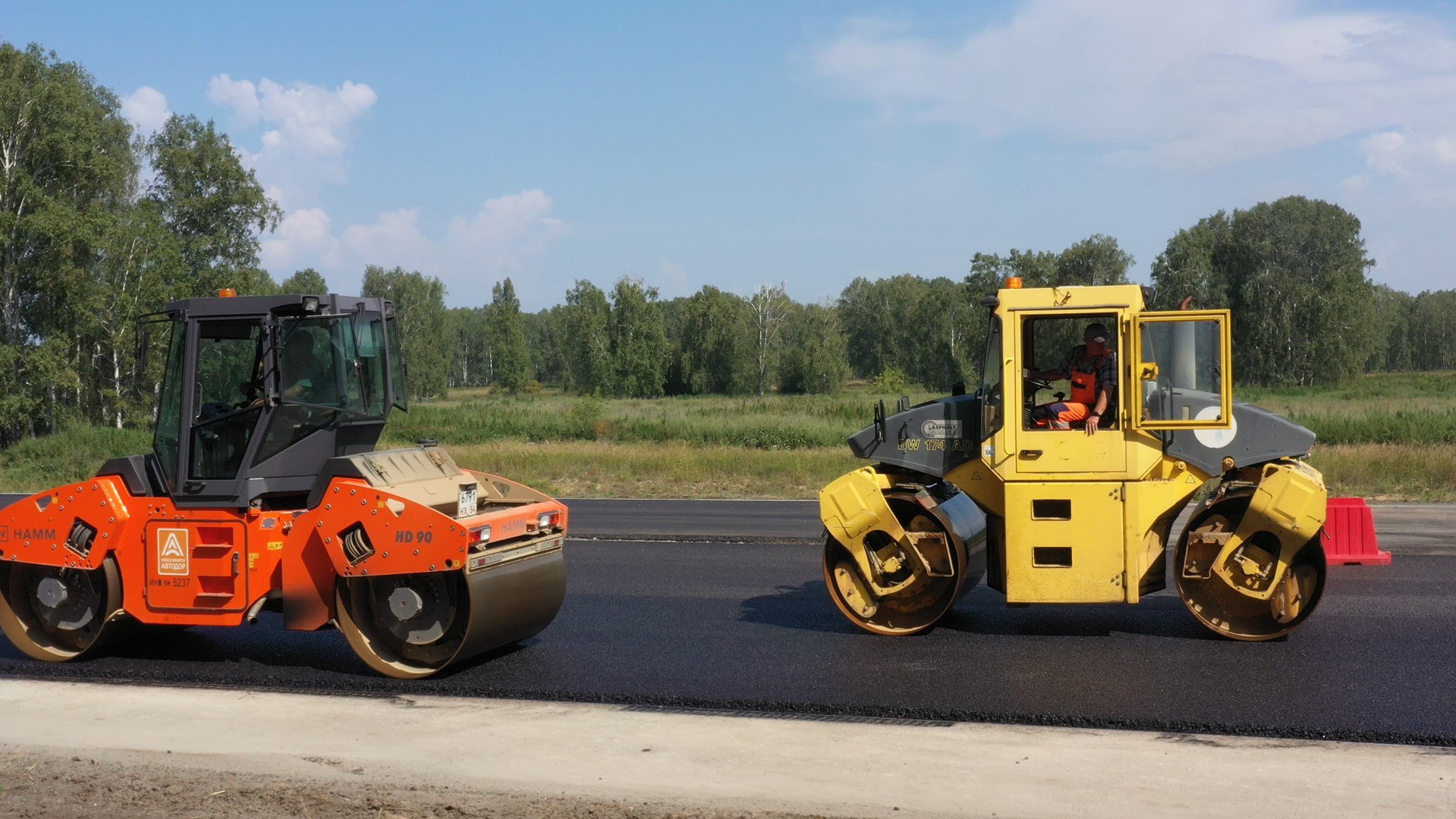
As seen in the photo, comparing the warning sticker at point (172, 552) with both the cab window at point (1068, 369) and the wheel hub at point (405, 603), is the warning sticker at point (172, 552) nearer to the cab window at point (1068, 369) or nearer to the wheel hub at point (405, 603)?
the wheel hub at point (405, 603)

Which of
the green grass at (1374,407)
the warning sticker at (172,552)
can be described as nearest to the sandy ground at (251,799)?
the warning sticker at (172,552)

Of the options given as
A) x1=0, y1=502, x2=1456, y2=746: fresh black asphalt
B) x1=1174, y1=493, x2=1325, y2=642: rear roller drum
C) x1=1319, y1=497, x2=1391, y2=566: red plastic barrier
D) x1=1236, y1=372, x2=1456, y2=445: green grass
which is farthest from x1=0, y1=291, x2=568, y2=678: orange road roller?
x1=1236, y1=372, x2=1456, y2=445: green grass

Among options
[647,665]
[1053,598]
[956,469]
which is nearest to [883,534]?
A: [956,469]

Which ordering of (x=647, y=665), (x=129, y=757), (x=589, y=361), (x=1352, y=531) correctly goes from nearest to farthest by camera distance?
(x=129, y=757), (x=647, y=665), (x=1352, y=531), (x=589, y=361)

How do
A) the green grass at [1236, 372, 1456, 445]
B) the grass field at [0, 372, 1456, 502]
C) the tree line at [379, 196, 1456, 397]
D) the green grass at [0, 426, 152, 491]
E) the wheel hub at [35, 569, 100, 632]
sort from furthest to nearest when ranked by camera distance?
1. the tree line at [379, 196, 1456, 397]
2. the green grass at [0, 426, 152, 491]
3. the green grass at [1236, 372, 1456, 445]
4. the grass field at [0, 372, 1456, 502]
5. the wheel hub at [35, 569, 100, 632]

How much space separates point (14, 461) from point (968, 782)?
99.2 ft

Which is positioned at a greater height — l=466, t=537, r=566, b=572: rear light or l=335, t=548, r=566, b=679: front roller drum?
l=466, t=537, r=566, b=572: rear light

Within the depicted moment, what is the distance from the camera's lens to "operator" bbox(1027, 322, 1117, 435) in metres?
7.62

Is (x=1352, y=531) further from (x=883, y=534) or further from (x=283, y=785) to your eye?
(x=283, y=785)

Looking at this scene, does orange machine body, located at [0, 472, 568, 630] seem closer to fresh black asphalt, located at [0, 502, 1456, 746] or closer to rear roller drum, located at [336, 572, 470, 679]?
rear roller drum, located at [336, 572, 470, 679]

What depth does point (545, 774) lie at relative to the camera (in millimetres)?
5469

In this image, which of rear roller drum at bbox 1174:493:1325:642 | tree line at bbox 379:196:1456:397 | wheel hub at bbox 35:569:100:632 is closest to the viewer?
rear roller drum at bbox 1174:493:1325:642

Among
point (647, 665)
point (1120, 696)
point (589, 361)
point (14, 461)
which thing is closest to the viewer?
point (1120, 696)

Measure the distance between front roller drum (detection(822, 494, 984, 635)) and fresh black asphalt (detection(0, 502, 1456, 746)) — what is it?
17cm
